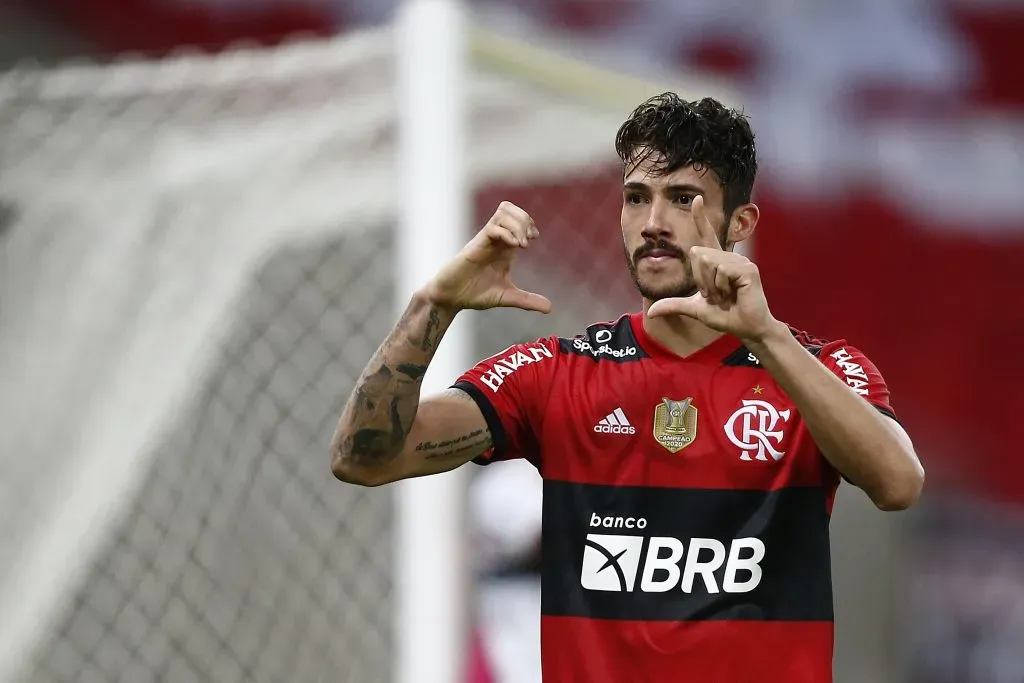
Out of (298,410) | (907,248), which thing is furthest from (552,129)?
(907,248)

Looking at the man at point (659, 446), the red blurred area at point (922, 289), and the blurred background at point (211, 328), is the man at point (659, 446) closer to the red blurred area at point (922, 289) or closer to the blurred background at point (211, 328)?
the blurred background at point (211, 328)

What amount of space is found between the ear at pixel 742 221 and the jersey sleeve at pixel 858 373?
0.23 m

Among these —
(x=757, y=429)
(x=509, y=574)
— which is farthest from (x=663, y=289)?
(x=509, y=574)

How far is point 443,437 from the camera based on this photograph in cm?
215

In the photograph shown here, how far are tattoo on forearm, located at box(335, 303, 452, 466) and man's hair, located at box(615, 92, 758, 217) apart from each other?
1.41ft

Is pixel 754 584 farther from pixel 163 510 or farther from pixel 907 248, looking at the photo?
pixel 907 248

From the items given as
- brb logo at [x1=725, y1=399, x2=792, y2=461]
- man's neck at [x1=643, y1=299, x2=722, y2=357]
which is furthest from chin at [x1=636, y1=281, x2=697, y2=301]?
brb logo at [x1=725, y1=399, x2=792, y2=461]

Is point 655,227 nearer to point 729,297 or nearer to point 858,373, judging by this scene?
point 729,297

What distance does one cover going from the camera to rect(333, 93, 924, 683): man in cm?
205

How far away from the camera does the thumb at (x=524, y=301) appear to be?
2049mm

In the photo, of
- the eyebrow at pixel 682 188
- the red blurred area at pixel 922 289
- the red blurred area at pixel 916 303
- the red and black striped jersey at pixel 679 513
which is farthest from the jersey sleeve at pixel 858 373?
the red blurred area at pixel 916 303

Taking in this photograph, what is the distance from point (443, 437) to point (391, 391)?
13 cm

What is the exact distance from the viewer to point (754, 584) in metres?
2.07

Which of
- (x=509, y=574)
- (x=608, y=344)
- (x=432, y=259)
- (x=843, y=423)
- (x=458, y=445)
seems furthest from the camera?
(x=509, y=574)
